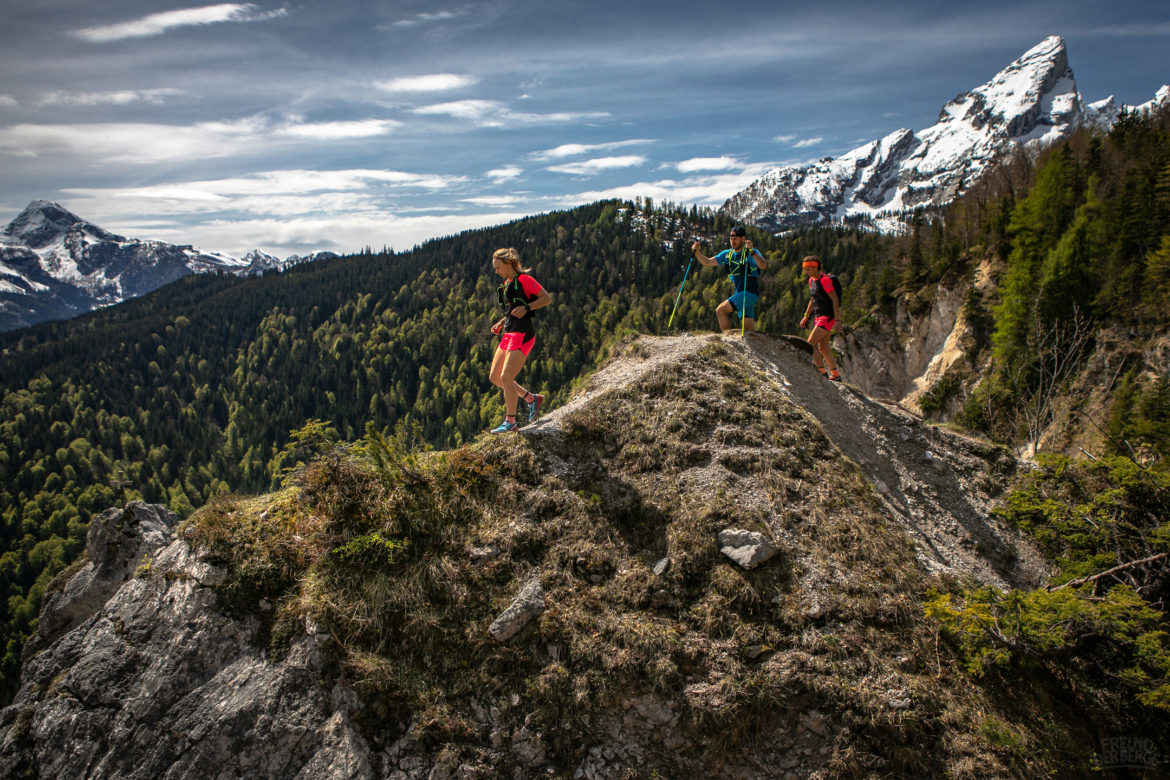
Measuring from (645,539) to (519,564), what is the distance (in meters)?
1.83

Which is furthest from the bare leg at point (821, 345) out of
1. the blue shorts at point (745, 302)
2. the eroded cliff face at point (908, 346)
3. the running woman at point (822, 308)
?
the eroded cliff face at point (908, 346)

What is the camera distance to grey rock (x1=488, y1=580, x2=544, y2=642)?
6.12m

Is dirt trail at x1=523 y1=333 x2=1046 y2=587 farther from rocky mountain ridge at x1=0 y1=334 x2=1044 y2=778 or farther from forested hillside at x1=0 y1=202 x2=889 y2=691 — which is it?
forested hillside at x1=0 y1=202 x2=889 y2=691

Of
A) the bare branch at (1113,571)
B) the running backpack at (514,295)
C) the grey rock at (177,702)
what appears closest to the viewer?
the grey rock at (177,702)

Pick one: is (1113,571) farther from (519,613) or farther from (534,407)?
(534,407)

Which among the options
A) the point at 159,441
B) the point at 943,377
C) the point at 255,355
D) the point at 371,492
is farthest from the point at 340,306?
the point at 371,492

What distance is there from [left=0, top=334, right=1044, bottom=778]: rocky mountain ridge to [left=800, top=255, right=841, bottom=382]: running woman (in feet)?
16.8

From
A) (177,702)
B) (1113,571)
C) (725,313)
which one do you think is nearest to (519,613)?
(177,702)

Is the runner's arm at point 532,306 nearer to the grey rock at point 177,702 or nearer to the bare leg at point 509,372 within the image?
the bare leg at point 509,372

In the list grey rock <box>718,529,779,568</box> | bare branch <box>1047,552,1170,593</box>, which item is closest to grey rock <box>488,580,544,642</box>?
grey rock <box>718,529,779,568</box>

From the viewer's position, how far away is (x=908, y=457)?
35.9 feet

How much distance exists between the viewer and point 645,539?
7449 millimetres

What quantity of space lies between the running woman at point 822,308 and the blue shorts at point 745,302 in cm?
119

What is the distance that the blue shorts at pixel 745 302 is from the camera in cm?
1242
